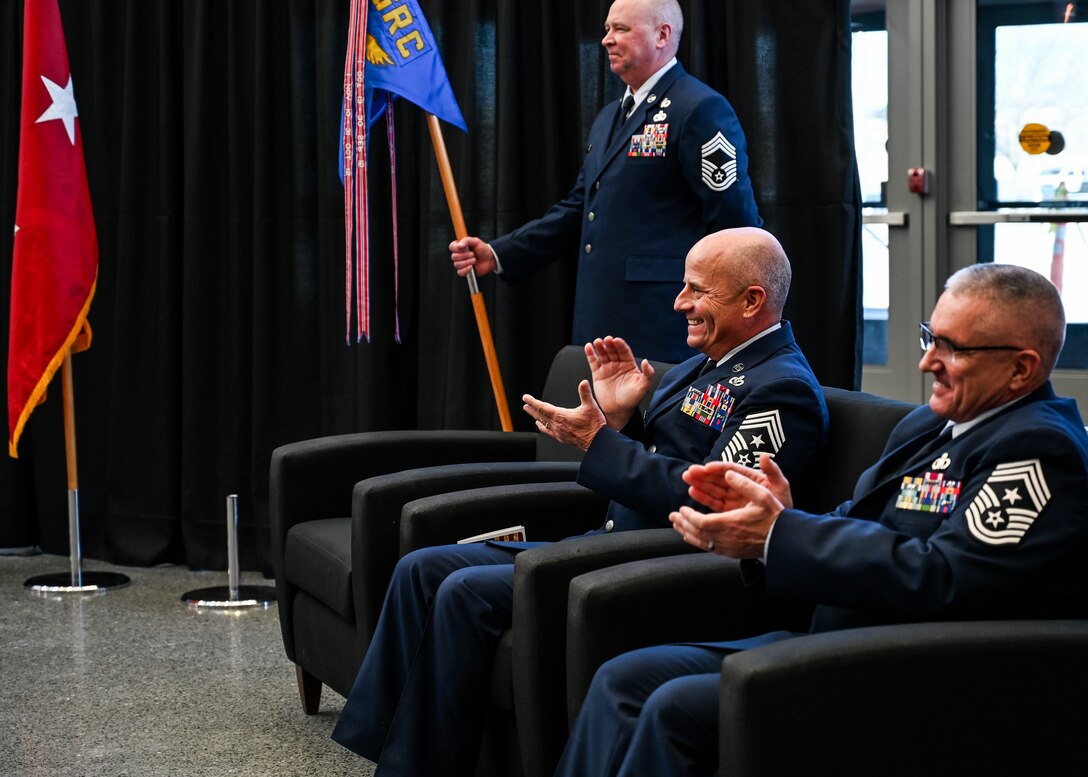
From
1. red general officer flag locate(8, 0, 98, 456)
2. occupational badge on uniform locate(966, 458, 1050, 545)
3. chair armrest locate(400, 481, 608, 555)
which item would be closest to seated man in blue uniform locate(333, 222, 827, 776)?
chair armrest locate(400, 481, 608, 555)

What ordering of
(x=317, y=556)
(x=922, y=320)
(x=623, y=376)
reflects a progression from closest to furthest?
(x=623, y=376)
(x=317, y=556)
(x=922, y=320)

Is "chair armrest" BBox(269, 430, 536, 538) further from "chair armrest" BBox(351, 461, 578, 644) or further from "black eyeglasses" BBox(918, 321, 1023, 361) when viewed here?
"black eyeglasses" BBox(918, 321, 1023, 361)

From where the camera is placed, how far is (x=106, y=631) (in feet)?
13.4

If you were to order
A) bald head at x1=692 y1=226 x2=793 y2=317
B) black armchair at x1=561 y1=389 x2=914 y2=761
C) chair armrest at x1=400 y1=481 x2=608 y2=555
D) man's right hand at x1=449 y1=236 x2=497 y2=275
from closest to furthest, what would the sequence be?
black armchair at x1=561 y1=389 x2=914 y2=761
bald head at x1=692 y1=226 x2=793 y2=317
chair armrest at x1=400 y1=481 x2=608 y2=555
man's right hand at x1=449 y1=236 x2=497 y2=275

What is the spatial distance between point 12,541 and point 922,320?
3.15 m

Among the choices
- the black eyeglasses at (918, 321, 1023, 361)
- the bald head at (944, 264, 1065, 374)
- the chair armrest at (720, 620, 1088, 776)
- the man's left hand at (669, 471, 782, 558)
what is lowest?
→ the chair armrest at (720, 620, 1088, 776)

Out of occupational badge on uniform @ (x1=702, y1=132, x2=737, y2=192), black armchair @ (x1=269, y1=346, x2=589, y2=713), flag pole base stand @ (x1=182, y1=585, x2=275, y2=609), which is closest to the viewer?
black armchair @ (x1=269, y1=346, x2=589, y2=713)

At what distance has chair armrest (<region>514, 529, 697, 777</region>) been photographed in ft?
7.53

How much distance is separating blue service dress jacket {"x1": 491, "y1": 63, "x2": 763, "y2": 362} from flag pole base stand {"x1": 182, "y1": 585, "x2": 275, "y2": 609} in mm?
1343

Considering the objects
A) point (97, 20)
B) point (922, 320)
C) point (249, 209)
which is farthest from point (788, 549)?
point (97, 20)

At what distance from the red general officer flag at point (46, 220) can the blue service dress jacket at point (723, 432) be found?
8.57ft

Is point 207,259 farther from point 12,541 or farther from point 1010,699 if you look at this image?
point 1010,699

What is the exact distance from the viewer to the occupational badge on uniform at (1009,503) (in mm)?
1781

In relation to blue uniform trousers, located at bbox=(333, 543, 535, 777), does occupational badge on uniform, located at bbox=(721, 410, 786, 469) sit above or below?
above
